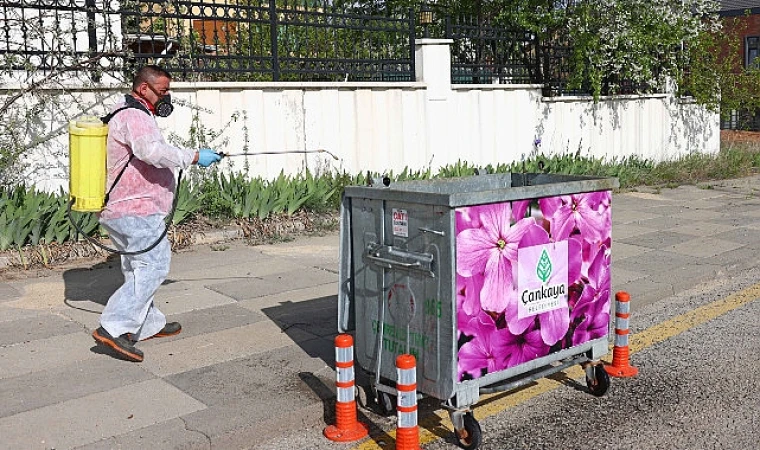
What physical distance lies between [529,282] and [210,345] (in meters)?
2.52

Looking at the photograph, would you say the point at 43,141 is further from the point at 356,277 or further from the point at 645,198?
the point at 645,198

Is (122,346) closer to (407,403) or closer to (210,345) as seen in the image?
(210,345)

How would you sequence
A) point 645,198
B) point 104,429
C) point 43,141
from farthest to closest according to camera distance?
point 645,198 < point 43,141 < point 104,429

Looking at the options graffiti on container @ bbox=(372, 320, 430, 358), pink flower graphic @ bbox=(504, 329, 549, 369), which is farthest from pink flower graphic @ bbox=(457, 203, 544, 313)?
graffiti on container @ bbox=(372, 320, 430, 358)

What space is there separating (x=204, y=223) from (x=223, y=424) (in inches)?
215

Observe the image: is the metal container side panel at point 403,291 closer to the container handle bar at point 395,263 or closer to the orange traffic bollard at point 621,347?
the container handle bar at point 395,263

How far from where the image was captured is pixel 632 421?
4977 mm

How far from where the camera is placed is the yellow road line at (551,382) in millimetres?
4828

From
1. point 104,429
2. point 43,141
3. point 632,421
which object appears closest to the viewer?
point 104,429

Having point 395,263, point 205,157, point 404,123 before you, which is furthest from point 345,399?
point 404,123

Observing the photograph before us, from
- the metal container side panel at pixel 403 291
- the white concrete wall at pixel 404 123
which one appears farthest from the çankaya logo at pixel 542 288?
the white concrete wall at pixel 404 123

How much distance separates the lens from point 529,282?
4.76 metres

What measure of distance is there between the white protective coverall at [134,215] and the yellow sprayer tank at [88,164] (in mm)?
100

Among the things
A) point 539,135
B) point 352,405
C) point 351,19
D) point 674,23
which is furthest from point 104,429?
point 674,23
